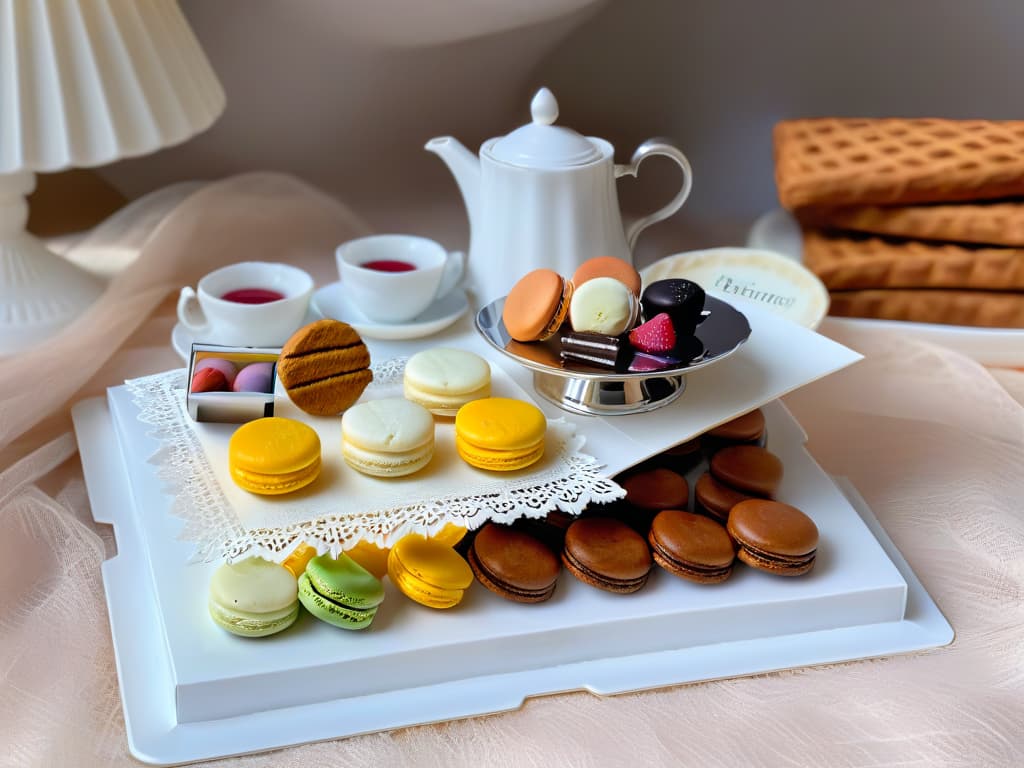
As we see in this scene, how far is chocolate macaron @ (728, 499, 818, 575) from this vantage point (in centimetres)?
84

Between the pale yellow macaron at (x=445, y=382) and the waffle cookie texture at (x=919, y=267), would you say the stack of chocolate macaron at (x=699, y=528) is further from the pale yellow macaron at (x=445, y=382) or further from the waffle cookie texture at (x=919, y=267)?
the waffle cookie texture at (x=919, y=267)

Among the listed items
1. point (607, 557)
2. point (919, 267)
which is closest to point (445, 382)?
point (607, 557)

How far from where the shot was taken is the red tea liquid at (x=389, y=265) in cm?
117

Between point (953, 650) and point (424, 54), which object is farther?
point (424, 54)

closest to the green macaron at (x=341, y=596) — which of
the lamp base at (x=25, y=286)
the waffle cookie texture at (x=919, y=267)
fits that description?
the lamp base at (x=25, y=286)

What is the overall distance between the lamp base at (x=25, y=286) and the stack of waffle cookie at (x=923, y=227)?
0.86 m

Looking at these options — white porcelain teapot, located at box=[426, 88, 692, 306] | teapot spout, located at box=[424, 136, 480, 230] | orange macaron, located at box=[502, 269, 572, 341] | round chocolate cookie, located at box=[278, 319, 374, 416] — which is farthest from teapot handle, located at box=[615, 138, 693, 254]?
round chocolate cookie, located at box=[278, 319, 374, 416]

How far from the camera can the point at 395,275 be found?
3.54 feet

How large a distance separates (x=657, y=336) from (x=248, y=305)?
425 mm

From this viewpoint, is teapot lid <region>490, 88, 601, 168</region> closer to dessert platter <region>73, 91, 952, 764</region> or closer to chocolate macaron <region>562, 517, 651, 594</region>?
dessert platter <region>73, 91, 952, 764</region>

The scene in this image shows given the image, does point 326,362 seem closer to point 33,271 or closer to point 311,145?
point 33,271

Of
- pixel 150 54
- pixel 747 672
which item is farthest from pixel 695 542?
pixel 150 54

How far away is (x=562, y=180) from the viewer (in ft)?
3.54

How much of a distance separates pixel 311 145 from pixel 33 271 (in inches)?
20.3
